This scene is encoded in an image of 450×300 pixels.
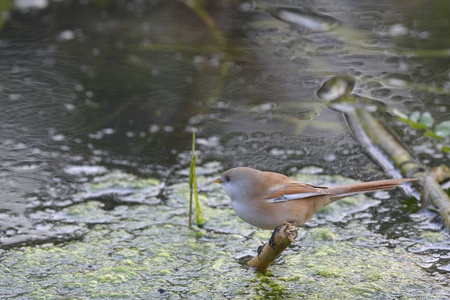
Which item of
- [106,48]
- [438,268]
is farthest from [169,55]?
[438,268]

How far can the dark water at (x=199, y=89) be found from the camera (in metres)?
4.53

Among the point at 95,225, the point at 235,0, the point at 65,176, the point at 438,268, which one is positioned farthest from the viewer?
the point at 235,0

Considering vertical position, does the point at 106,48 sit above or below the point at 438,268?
above

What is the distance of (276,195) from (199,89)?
2.70 m

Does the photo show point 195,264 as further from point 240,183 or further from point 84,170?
point 84,170

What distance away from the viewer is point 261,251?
10.6 feet

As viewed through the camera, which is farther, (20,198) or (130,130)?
(130,130)

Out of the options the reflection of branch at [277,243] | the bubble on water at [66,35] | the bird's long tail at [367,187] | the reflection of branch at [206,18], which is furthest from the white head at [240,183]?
the bubble on water at [66,35]

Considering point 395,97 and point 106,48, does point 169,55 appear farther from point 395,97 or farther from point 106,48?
point 395,97

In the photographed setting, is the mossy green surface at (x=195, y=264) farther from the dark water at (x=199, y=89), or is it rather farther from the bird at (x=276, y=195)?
the bird at (x=276, y=195)

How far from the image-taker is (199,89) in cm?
578

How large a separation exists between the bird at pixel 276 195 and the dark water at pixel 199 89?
2.31 ft

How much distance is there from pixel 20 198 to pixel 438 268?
249 centimetres

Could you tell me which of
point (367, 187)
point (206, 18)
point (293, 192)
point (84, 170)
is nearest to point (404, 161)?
point (367, 187)
